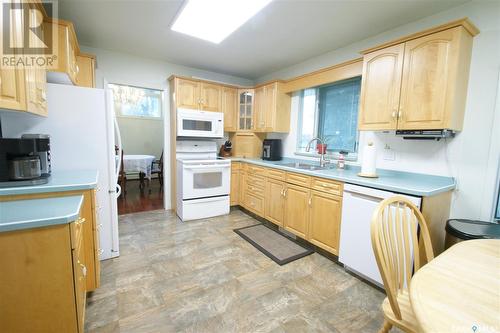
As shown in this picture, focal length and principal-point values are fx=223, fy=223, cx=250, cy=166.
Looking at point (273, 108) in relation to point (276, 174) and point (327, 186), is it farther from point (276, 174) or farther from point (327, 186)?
point (327, 186)

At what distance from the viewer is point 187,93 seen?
3.54 metres

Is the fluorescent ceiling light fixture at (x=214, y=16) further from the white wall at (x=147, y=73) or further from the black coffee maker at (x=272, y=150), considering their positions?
the black coffee maker at (x=272, y=150)

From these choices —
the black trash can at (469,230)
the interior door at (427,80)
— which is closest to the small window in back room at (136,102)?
the interior door at (427,80)

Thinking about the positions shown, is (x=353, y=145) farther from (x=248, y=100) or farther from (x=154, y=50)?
(x=154, y=50)

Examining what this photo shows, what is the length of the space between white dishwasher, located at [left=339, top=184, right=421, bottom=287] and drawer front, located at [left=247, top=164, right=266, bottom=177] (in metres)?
1.39

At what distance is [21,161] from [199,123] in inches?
95.8

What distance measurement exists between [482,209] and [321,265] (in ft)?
4.72

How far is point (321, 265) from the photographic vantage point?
7.55 ft

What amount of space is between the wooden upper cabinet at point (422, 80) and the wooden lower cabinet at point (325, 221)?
0.86 metres

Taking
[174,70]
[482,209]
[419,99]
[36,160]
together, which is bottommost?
[482,209]

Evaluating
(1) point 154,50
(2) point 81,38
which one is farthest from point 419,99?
(2) point 81,38

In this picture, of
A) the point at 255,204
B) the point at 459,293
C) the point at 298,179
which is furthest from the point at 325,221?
the point at 459,293

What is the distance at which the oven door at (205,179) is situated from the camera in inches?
130

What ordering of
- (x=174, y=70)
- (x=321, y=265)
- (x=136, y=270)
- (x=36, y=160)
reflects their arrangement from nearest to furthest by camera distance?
1. (x=36, y=160)
2. (x=136, y=270)
3. (x=321, y=265)
4. (x=174, y=70)
